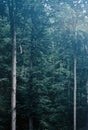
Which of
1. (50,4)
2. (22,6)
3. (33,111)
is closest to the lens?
(22,6)

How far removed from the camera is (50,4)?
74.2 ft

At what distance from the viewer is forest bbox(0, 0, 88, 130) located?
976 inches

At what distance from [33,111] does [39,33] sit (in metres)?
6.73

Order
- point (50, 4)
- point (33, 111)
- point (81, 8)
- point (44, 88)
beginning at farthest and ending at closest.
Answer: point (81, 8) → point (44, 88) → point (33, 111) → point (50, 4)

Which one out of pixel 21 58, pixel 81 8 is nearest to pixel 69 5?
pixel 81 8

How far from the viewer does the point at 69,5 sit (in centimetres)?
2748

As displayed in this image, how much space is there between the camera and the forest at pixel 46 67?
81.4 feet

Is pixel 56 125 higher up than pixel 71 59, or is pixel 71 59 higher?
pixel 71 59

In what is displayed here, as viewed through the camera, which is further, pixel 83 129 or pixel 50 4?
pixel 83 129

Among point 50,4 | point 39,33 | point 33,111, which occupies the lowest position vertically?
point 33,111

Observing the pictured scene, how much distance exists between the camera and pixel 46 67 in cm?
2828

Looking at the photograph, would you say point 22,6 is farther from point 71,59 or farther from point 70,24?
point 71,59

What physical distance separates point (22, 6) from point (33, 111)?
10051 millimetres

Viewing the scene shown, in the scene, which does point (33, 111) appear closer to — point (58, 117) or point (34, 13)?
point (58, 117)
